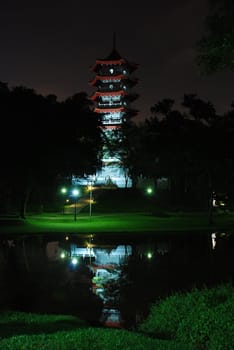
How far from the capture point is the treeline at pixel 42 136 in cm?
3766

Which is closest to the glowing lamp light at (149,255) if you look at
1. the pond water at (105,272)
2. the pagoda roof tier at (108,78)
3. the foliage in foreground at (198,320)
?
the pond water at (105,272)

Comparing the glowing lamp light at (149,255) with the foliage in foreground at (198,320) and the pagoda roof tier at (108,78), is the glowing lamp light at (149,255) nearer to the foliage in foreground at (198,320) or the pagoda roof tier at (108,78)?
the foliage in foreground at (198,320)

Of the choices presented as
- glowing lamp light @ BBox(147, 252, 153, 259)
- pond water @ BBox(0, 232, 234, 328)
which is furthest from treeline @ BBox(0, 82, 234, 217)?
glowing lamp light @ BBox(147, 252, 153, 259)

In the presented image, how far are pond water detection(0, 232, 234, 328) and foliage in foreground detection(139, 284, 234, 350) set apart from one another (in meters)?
1.07

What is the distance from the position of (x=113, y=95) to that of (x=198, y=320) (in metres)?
79.8

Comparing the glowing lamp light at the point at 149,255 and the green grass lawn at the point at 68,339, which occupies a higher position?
the green grass lawn at the point at 68,339

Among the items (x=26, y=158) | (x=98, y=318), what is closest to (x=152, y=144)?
(x=26, y=158)

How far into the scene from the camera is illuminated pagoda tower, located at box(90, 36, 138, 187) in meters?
85.2

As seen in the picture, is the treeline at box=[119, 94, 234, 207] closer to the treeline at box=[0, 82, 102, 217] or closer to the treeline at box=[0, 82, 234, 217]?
the treeline at box=[0, 82, 234, 217]

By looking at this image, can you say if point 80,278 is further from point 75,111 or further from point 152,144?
point 152,144

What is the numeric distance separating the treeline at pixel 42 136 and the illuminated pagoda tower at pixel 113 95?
121ft

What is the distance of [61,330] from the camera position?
8102 millimetres

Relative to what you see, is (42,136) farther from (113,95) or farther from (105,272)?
(113,95)

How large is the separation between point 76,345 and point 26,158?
32.3 m
